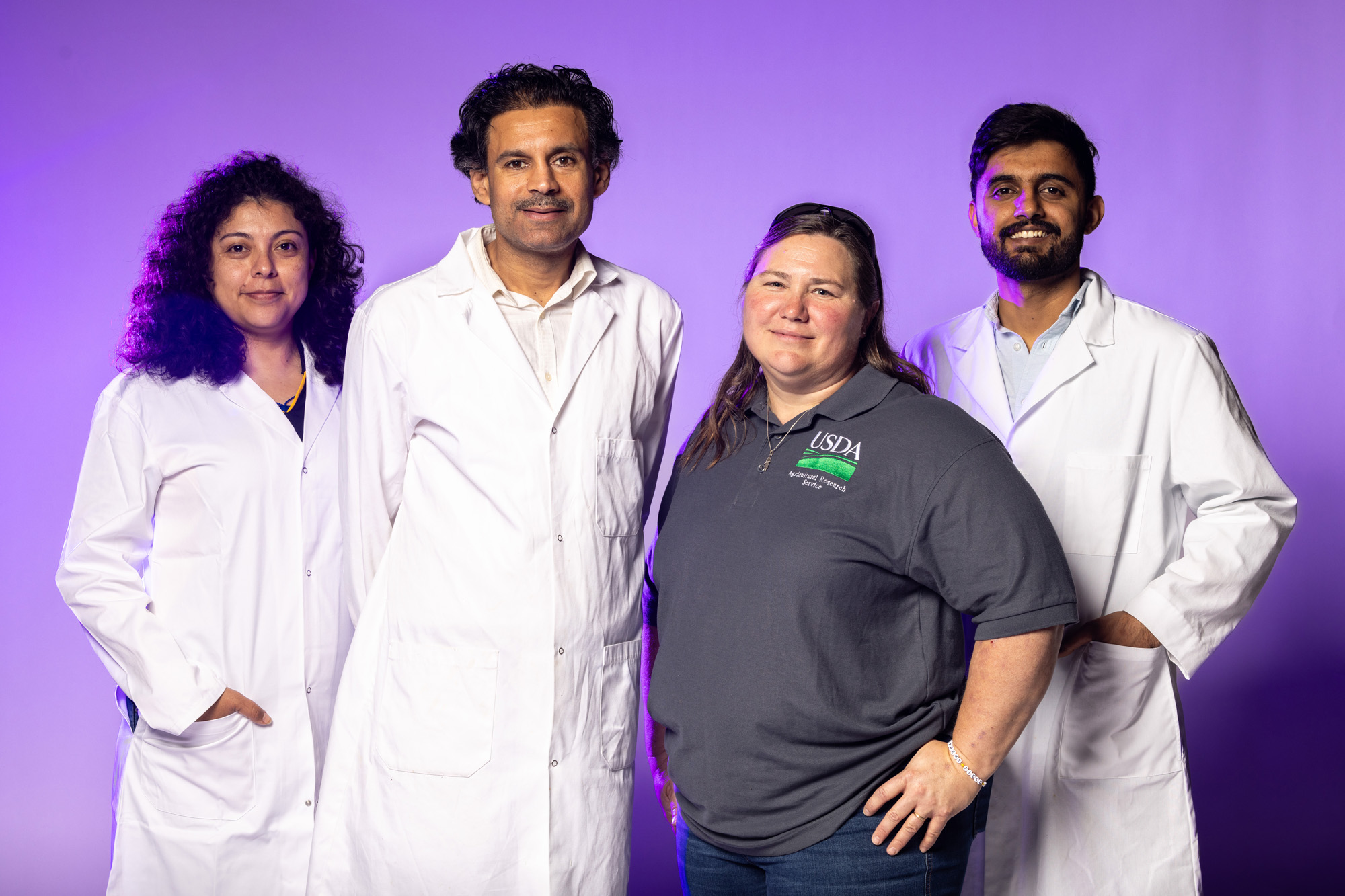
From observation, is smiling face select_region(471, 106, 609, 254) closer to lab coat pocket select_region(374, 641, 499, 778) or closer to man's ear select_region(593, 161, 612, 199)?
man's ear select_region(593, 161, 612, 199)

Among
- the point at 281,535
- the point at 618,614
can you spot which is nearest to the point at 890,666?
the point at 618,614

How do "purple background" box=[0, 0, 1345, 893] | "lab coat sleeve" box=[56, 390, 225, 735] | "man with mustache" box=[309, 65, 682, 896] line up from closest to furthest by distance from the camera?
1. "man with mustache" box=[309, 65, 682, 896]
2. "lab coat sleeve" box=[56, 390, 225, 735]
3. "purple background" box=[0, 0, 1345, 893]

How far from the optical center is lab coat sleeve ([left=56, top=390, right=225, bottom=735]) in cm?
211

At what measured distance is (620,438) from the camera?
2008 mm

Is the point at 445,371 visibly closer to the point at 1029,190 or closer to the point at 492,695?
the point at 492,695

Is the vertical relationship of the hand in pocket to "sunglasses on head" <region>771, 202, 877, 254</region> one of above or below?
below

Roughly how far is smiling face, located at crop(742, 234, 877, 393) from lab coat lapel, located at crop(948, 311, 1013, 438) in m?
0.57

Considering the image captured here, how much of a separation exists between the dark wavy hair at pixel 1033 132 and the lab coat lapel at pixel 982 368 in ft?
1.12

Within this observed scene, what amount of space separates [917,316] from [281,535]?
78.7 inches

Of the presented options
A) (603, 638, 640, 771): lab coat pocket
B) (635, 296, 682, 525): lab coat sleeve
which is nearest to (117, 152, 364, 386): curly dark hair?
(635, 296, 682, 525): lab coat sleeve

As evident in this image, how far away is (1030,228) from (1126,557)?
0.70 m

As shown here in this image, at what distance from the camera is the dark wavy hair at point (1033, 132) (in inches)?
88.1

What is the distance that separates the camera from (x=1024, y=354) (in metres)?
2.27

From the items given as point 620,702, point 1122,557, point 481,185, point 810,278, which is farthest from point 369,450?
point 1122,557
